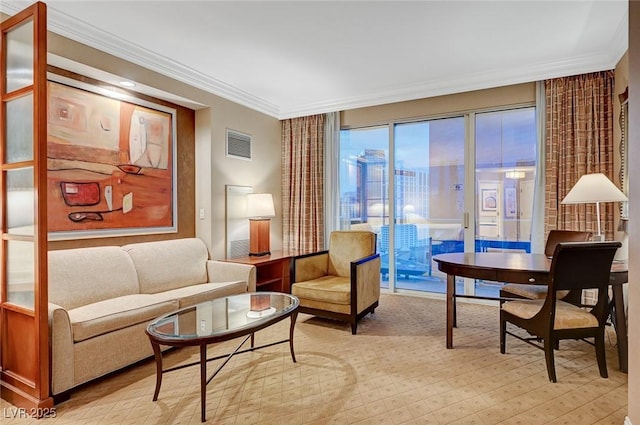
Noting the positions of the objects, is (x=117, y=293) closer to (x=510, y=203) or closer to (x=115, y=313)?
(x=115, y=313)

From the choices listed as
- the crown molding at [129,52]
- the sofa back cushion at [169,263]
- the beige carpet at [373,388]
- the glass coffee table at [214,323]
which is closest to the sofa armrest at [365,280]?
the beige carpet at [373,388]

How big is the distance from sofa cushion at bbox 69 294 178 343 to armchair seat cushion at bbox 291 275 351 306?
1225 mm

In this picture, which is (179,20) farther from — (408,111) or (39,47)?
(408,111)

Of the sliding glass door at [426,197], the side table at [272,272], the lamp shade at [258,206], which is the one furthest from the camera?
the sliding glass door at [426,197]

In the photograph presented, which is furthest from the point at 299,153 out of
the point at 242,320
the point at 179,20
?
the point at 242,320

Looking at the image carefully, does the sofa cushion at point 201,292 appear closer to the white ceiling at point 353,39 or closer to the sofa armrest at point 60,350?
the sofa armrest at point 60,350

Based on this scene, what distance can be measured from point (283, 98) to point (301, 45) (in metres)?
1.66

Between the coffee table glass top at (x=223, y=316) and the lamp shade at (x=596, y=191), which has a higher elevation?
the lamp shade at (x=596, y=191)

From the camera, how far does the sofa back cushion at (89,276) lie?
2.71 m

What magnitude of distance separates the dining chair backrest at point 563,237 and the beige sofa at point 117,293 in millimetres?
2972

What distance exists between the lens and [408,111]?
4828mm

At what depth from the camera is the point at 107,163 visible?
3402mm

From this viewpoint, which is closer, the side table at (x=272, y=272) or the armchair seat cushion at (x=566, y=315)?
the armchair seat cushion at (x=566, y=315)

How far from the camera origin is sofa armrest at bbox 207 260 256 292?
377 cm
